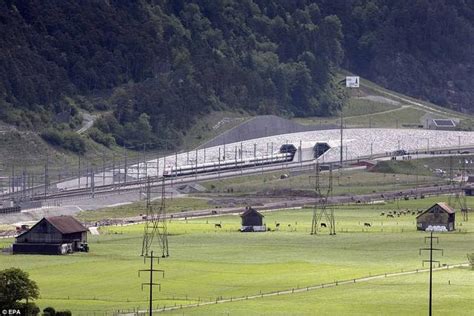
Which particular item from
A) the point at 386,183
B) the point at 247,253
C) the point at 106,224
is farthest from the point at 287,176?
the point at 247,253

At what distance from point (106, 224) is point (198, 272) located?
28859 millimetres

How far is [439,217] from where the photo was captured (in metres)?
118

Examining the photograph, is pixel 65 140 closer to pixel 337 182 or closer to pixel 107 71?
pixel 337 182

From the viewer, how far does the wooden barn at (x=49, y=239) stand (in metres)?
102

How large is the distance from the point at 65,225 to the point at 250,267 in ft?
40.4

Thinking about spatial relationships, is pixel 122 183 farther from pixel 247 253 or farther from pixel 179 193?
pixel 247 253

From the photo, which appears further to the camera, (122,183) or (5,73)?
(5,73)

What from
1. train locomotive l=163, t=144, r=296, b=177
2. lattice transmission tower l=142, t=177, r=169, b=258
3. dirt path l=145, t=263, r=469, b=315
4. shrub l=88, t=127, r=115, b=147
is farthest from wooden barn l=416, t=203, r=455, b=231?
shrub l=88, t=127, r=115, b=147

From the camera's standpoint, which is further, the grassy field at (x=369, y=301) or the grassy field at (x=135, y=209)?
the grassy field at (x=135, y=209)

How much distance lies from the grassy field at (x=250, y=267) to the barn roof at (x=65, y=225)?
53.1 inches

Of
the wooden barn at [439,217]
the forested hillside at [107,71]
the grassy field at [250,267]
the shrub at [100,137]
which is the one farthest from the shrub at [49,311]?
the shrub at [100,137]

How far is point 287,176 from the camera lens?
532ft

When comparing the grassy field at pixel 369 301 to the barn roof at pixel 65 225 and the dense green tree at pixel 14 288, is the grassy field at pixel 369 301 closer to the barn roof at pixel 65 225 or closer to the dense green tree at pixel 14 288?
the dense green tree at pixel 14 288

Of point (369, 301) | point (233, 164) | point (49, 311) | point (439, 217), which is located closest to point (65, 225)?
point (439, 217)
